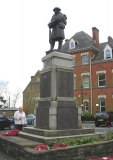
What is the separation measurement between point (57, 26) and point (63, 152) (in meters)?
6.48

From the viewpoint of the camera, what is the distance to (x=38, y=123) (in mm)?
10047

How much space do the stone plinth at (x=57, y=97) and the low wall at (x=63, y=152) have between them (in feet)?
6.60

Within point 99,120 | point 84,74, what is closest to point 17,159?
point 99,120

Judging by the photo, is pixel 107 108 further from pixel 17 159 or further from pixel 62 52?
pixel 17 159

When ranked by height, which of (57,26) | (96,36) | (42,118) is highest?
(96,36)

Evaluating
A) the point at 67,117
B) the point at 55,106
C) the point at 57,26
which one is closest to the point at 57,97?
the point at 55,106

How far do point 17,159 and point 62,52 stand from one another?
5381 millimetres

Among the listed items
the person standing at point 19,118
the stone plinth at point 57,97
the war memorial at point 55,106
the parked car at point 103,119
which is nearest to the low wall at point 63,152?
the war memorial at point 55,106

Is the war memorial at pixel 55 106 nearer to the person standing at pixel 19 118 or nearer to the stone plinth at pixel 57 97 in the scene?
the stone plinth at pixel 57 97

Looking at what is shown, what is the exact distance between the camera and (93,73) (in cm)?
3666

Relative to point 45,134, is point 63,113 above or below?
above

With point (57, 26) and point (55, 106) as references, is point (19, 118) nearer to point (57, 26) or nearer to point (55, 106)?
point (55, 106)

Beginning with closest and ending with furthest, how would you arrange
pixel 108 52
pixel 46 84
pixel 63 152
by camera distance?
pixel 63 152
pixel 46 84
pixel 108 52

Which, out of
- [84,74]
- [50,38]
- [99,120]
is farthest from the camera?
[84,74]
